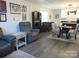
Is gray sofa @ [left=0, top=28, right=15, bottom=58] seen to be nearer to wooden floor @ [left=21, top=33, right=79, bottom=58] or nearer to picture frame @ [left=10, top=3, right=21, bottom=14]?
wooden floor @ [left=21, top=33, right=79, bottom=58]

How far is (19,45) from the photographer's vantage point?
4.05m

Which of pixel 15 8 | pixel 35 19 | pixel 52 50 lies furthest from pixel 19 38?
pixel 35 19

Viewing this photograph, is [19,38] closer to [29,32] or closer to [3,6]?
[29,32]

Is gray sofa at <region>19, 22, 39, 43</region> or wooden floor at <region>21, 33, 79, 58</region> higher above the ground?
gray sofa at <region>19, 22, 39, 43</region>

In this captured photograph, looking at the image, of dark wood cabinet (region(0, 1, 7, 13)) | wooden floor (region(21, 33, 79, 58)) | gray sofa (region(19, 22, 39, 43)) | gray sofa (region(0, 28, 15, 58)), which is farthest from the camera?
gray sofa (region(19, 22, 39, 43))

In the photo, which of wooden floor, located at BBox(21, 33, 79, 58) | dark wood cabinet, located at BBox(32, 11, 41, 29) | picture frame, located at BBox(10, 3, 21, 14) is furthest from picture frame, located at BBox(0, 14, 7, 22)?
dark wood cabinet, located at BBox(32, 11, 41, 29)

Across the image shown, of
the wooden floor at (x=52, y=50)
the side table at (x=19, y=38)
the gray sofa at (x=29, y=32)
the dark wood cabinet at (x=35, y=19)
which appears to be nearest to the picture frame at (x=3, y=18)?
the side table at (x=19, y=38)

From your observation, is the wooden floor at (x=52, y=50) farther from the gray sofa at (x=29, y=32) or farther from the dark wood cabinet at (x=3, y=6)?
the dark wood cabinet at (x=3, y=6)

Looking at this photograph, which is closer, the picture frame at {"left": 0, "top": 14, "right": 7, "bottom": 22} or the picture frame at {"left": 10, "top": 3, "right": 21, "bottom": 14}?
the picture frame at {"left": 0, "top": 14, "right": 7, "bottom": 22}

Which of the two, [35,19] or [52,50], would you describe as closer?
[52,50]

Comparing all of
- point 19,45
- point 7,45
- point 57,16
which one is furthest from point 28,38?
point 57,16

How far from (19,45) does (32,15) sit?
10.6 feet

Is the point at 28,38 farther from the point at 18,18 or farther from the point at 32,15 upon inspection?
the point at 32,15

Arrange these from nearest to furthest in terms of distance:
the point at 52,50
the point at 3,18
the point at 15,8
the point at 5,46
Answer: the point at 5,46, the point at 52,50, the point at 3,18, the point at 15,8
